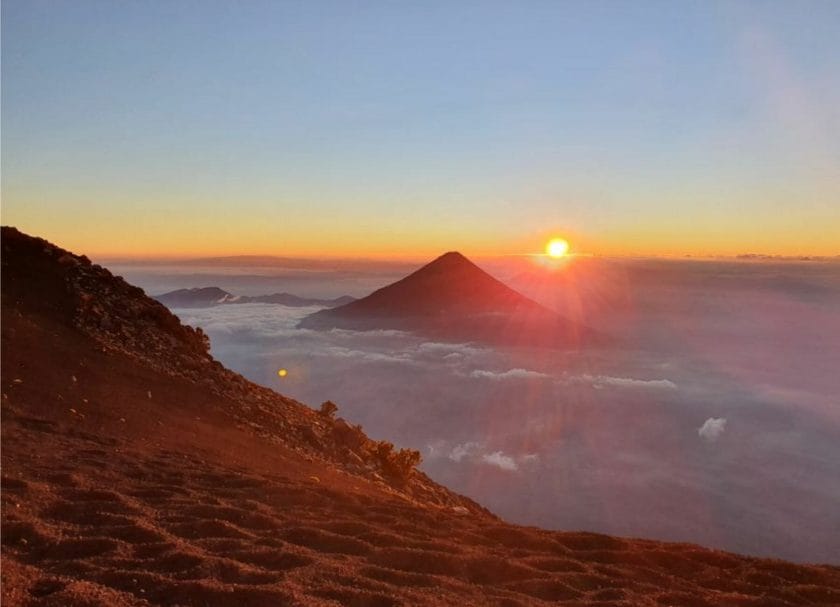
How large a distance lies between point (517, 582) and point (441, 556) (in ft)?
3.06

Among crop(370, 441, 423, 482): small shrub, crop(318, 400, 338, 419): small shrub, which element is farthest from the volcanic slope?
crop(318, 400, 338, 419): small shrub

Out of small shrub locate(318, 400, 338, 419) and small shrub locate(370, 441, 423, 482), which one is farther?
small shrub locate(318, 400, 338, 419)

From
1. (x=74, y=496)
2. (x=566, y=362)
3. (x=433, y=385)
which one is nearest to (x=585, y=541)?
(x=74, y=496)

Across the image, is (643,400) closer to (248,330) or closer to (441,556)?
(248,330)

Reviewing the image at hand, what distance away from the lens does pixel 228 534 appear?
739 cm

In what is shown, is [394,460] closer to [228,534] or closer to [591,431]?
[228,534]

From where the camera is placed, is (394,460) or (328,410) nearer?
(394,460)

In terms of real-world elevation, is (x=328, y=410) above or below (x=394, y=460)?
above

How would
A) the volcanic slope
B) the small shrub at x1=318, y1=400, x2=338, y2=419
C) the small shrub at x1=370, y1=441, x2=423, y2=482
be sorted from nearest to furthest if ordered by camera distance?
the volcanic slope
the small shrub at x1=370, y1=441, x2=423, y2=482
the small shrub at x1=318, y1=400, x2=338, y2=419

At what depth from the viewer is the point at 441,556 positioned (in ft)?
24.3

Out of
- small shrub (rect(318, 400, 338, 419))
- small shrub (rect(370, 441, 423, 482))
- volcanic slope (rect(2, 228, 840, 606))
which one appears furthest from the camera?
small shrub (rect(318, 400, 338, 419))

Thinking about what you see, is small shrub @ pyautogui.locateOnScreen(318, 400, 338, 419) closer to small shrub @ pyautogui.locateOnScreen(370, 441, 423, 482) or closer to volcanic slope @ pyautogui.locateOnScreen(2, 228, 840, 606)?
small shrub @ pyautogui.locateOnScreen(370, 441, 423, 482)

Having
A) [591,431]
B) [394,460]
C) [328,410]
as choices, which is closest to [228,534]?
[394,460]

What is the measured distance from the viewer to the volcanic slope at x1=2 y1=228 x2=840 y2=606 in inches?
231
